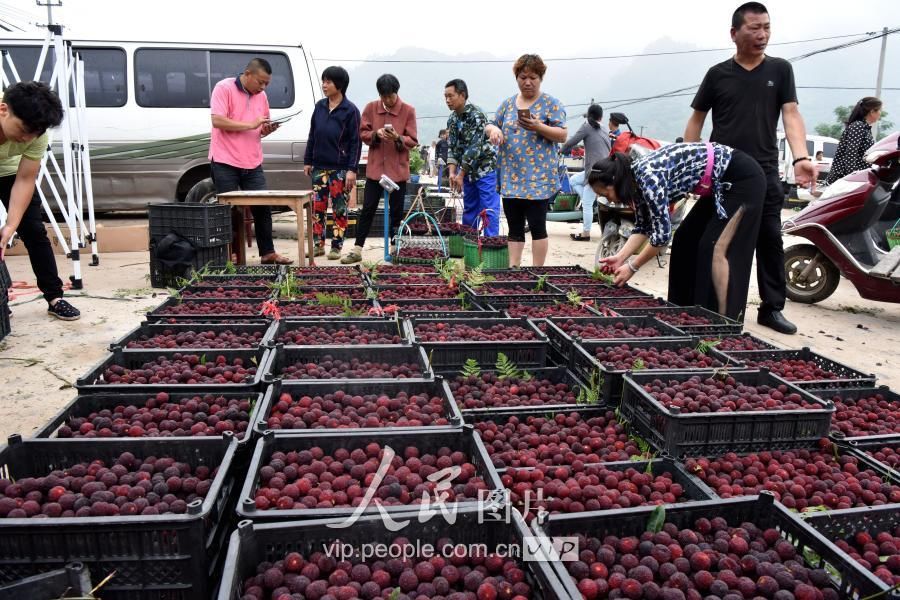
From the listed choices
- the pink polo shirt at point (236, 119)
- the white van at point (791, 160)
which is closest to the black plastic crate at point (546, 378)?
the pink polo shirt at point (236, 119)

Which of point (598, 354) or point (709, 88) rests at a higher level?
point (709, 88)

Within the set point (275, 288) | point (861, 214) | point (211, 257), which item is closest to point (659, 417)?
point (275, 288)

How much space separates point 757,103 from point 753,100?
0.03m

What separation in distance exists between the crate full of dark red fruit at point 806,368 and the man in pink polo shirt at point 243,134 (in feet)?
15.6

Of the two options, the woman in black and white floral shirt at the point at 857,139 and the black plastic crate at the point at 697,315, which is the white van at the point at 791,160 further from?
the black plastic crate at the point at 697,315

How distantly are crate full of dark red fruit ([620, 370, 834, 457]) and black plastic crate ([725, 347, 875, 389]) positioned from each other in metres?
0.42

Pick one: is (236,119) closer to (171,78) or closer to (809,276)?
(171,78)

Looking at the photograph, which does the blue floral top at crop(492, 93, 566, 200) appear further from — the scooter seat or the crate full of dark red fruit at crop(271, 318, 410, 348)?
the scooter seat

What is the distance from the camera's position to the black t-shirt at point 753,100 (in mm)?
4227

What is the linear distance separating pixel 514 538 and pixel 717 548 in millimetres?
554

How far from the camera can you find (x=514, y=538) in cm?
149

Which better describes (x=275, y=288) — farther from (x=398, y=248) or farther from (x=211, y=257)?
(x=398, y=248)

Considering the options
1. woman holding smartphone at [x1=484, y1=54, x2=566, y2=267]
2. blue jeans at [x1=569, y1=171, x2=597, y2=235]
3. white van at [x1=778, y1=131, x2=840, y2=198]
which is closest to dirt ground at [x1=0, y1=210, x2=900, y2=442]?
woman holding smartphone at [x1=484, y1=54, x2=566, y2=267]

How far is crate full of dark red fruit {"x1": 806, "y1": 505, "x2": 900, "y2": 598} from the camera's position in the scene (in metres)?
1.64
